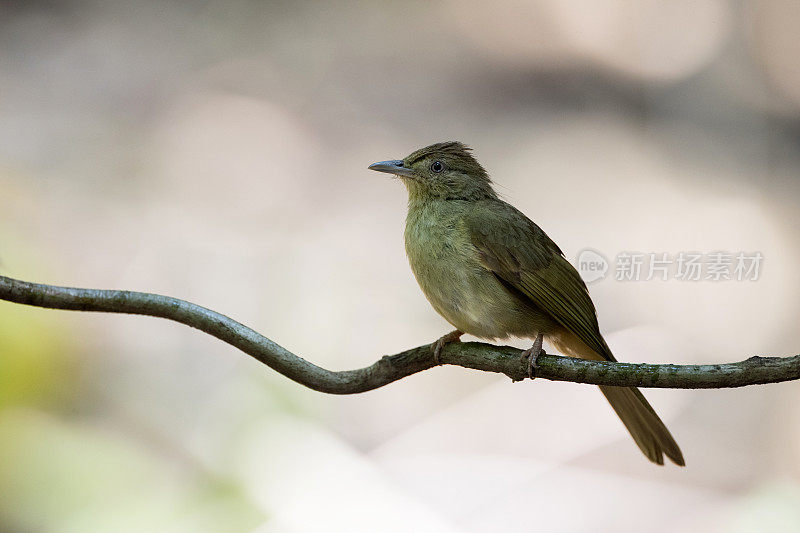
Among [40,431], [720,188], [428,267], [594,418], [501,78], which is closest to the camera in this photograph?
[428,267]

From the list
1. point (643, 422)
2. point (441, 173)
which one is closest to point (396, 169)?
point (441, 173)

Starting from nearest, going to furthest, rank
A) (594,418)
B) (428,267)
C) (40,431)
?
1. (428,267)
2. (40,431)
3. (594,418)

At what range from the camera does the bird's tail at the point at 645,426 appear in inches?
75.8

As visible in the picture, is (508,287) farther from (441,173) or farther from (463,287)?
(441,173)

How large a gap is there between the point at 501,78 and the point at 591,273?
1.34 m

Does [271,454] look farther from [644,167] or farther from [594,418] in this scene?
[644,167]

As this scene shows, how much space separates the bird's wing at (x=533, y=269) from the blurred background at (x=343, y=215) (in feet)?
3.91

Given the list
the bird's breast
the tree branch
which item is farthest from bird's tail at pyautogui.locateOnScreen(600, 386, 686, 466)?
the tree branch

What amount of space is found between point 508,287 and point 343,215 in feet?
6.05

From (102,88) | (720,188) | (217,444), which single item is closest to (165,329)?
(217,444)

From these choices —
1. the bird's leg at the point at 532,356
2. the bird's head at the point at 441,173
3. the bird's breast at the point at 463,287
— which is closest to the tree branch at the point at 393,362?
the bird's leg at the point at 532,356

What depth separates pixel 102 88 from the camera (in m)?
3.90

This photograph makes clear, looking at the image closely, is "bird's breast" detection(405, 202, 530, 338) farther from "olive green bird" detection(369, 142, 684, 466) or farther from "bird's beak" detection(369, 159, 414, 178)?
"bird's beak" detection(369, 159, 414, 178)

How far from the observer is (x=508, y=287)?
1972 mm
